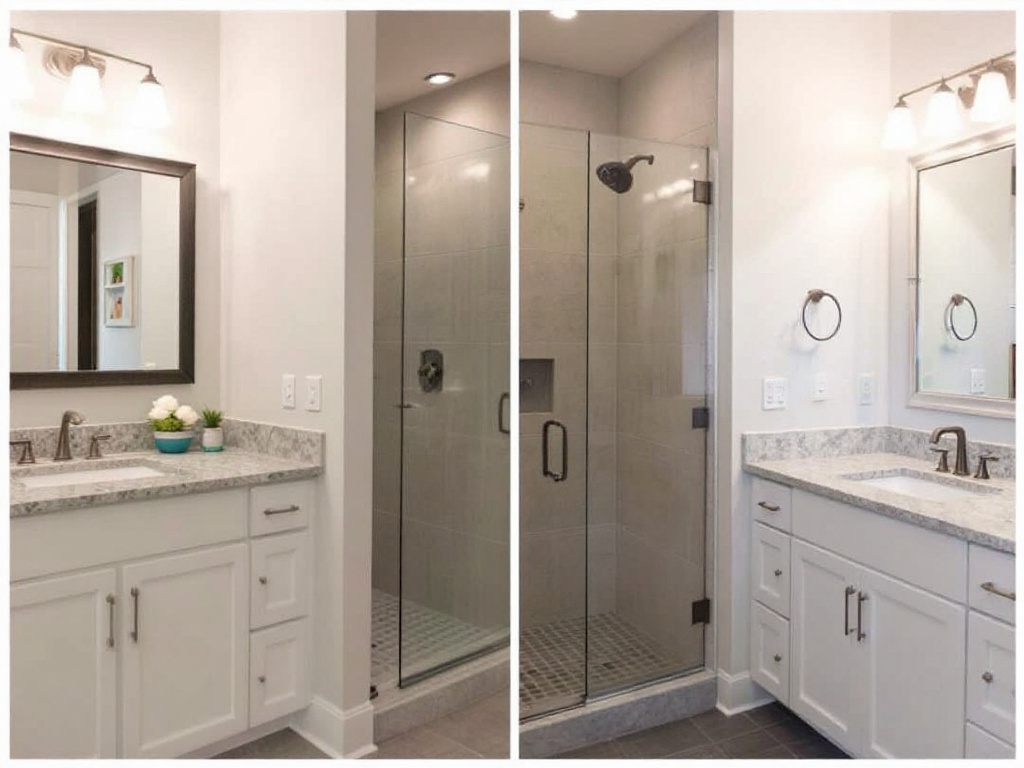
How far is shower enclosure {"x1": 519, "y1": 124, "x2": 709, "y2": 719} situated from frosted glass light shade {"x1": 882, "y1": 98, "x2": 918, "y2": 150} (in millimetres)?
461

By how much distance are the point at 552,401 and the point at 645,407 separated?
10.9 inches

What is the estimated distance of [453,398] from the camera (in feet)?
7.04

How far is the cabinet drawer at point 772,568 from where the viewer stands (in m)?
1.91

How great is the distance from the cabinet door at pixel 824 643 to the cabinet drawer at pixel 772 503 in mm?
74

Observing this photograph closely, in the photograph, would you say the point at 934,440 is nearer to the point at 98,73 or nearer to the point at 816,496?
the point at 816,496

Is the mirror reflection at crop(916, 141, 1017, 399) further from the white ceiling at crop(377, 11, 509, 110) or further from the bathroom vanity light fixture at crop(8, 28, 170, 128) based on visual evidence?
the bathroom vanity light fixture at crop(8, 28, 170, 128)

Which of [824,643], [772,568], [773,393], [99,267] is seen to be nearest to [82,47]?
[99,267]

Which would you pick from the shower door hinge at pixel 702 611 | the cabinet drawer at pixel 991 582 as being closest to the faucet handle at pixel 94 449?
the shower door hinge at pixel 702 611

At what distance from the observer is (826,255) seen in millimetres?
2016

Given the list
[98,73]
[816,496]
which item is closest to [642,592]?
[816,496]

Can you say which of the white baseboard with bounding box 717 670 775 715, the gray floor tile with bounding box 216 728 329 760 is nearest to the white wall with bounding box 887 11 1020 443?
the white baseboard with bounding box 717 670 775 715

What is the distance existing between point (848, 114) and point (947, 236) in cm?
41

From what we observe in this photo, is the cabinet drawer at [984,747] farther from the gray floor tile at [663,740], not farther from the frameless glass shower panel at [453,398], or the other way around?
the frameless glass shower panel at [453,398]

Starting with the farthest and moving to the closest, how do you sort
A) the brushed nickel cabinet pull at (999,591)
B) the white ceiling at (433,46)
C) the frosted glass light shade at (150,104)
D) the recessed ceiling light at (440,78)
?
the recessed ceiling light at (440,78)
the white ceiling at (433,46)
the frosted glass light shade at (150,104)
the brushed nickel cabinet pull at (999,591)
